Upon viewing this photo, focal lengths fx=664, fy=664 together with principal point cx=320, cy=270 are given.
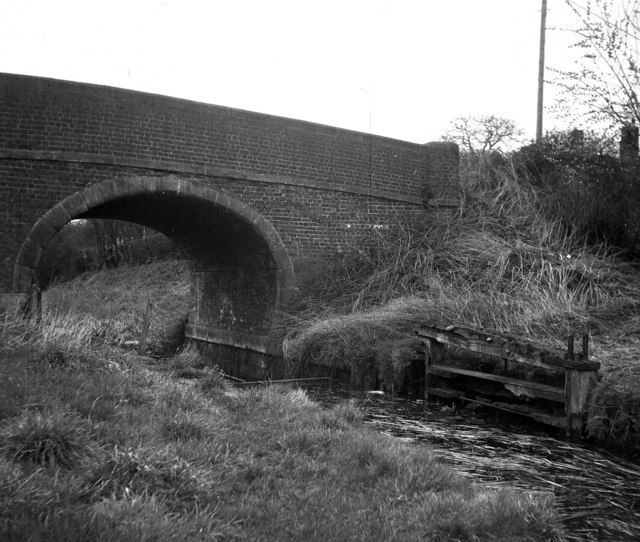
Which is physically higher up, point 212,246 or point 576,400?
point 212,246

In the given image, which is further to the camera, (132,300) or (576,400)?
(132,300)

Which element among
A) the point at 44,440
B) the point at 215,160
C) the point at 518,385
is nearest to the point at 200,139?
the point at 215,160

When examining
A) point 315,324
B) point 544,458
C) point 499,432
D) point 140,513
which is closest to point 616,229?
point 315,324

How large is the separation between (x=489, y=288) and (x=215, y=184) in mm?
5870

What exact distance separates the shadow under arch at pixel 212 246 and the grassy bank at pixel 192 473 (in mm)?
5788

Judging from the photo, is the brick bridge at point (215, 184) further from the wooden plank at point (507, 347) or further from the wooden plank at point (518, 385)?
the wooden plank at point (518, 385)

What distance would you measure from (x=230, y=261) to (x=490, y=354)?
8.85 m

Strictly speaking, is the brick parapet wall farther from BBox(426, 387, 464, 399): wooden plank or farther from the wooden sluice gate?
BBox(426, 387, 464, 399): wooden plank

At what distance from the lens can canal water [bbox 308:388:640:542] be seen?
495 centimetres

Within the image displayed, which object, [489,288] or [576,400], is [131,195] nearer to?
[489,288]

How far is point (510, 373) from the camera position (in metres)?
9.17

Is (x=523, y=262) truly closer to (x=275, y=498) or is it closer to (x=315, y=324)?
(x=315, y=324)

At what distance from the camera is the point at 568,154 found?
1634 centimetres

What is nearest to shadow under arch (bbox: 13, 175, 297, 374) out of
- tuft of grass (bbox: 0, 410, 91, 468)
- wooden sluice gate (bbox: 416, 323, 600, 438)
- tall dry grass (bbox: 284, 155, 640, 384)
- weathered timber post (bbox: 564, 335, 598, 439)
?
tall dry grass (bbox: 284, 155, 640, 384)
